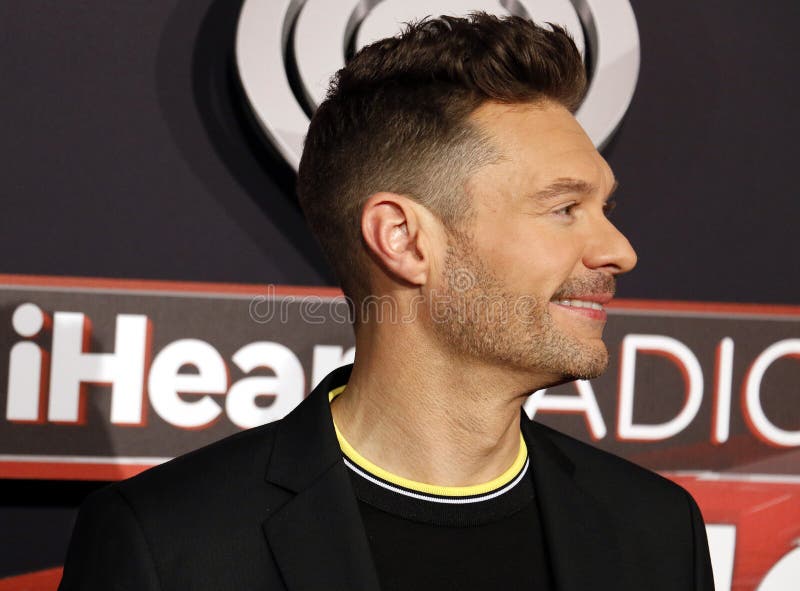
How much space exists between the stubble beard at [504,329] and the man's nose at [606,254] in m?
0.03

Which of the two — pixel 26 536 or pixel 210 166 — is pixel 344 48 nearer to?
pixel 210 166

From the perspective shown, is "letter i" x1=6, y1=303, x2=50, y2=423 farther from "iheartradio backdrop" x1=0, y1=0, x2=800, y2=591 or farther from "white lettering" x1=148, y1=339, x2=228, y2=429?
"white lettering" x1=148, y1=339, x2=228, y2=429

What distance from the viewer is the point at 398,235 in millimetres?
1257

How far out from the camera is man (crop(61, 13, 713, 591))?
1136mm

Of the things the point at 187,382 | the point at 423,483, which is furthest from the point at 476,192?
the point at 187,382

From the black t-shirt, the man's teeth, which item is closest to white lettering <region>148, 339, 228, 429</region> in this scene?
the black t-shirt

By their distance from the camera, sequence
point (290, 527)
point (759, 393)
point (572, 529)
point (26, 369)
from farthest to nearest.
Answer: point (759, 393), point (26, 369), point (572, 529), point (290, 527)

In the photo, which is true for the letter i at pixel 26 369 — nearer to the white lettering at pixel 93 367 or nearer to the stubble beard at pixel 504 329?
the white lettering at pixel 93 367

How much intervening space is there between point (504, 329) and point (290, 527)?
356 millimetres

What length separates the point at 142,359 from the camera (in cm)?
185

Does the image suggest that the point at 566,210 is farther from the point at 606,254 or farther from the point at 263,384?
the point at 263,384

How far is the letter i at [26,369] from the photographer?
71.7 inches

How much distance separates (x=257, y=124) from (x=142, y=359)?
50 centimetres

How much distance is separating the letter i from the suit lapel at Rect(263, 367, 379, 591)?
0.80m
